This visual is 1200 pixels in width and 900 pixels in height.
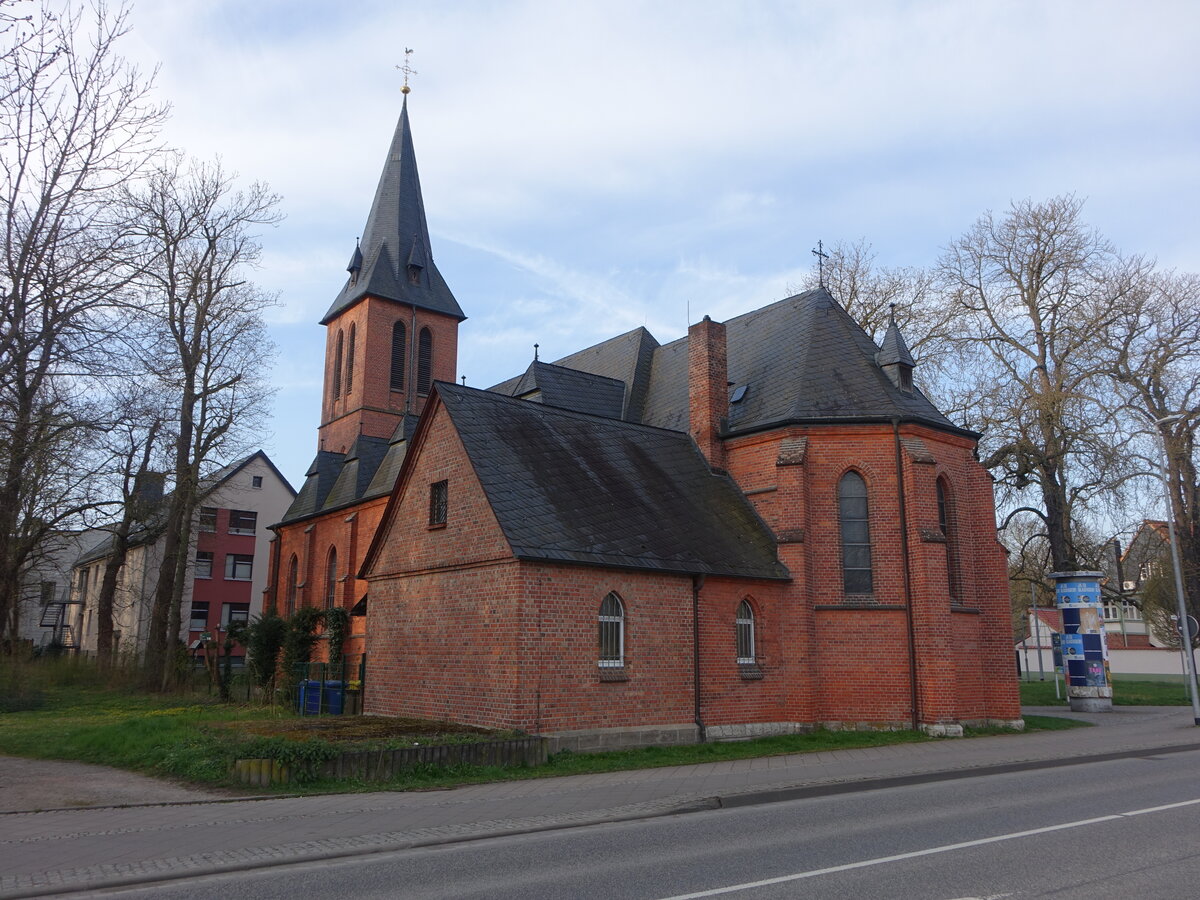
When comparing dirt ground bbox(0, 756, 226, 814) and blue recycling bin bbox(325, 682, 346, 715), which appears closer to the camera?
dirt ground bbox(0, 756, 226, 814)

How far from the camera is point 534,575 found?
1652cm

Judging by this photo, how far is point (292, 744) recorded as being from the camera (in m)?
12.8

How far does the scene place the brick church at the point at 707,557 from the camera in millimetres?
17078

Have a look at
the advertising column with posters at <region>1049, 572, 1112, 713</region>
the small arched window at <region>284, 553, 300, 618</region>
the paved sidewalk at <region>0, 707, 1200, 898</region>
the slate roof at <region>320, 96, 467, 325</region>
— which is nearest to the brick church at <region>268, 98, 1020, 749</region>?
the paved sidewalk at <region>0, 707, 1200, 898</region>

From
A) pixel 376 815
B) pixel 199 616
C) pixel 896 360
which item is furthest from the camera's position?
pixel 199 616

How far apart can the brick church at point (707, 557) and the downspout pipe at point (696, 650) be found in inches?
2.0

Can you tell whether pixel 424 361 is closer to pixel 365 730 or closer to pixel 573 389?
pixel 573 389

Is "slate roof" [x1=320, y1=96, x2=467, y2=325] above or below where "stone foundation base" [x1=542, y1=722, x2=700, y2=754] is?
above

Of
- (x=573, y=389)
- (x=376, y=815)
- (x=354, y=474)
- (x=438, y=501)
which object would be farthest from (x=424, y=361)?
(x=376, y=815)

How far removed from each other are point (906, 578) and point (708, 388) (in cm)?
683

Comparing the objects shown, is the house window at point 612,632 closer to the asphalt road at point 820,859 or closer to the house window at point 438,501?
the house window at point 438,501

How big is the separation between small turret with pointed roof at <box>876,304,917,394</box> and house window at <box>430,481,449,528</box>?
11402 mm

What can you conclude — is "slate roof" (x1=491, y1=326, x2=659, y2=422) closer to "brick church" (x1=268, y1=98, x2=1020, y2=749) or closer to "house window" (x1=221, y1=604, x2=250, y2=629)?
"brick church" (x1=268, y1=98, x2=1020, y2=749)

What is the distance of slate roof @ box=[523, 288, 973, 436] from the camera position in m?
22.1
